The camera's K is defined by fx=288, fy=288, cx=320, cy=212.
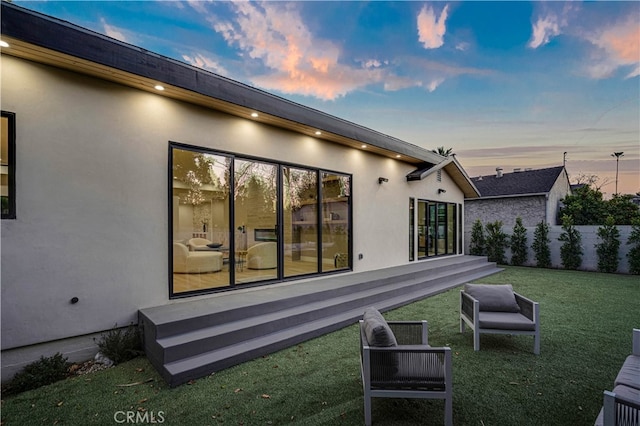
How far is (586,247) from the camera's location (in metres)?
10.8

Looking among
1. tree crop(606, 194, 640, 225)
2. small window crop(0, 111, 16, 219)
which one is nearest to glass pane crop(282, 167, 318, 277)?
small window crop(0, 111, 16, 219)

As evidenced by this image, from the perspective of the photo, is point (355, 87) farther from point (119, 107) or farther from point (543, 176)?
point (543, 176)

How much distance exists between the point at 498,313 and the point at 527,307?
39cm

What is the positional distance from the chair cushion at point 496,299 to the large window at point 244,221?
139 inches

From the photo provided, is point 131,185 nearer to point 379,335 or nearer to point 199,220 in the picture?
point 199,220

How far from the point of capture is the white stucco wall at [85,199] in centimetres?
340

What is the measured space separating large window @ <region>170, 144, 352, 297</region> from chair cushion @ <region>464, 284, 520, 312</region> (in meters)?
3.52

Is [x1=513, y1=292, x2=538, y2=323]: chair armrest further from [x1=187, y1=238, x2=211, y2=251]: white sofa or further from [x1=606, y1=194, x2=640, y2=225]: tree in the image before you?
[x1=606, y1=194, x2=640, y2=225]: tree

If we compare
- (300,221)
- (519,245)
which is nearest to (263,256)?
(300,221)

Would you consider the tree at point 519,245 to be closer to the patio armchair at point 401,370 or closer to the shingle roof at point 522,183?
the shingle roof at point 522,183

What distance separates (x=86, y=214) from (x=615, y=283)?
503 inches

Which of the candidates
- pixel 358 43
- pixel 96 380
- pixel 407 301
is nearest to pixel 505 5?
pixel 358 43

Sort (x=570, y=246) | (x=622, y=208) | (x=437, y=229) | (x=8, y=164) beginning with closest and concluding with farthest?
(x=8, y=164), (x=570, y=246), (x=437, y=229), (x=622, y=208)

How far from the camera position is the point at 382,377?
2555mm
